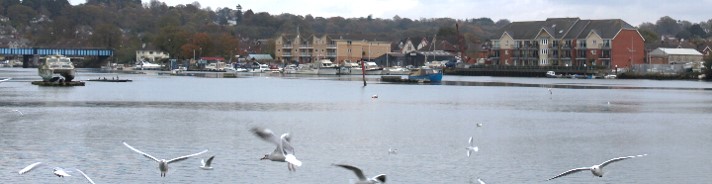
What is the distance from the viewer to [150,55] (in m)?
194

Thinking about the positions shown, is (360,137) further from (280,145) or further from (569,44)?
(569,44)

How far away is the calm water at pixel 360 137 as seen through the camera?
2678 cm

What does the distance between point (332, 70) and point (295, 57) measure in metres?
39.5

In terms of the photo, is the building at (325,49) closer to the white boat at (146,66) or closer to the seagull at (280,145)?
the white boat at (146,66)

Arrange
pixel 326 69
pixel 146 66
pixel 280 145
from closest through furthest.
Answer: pixel 280 145
pixel 326 69
pixel 146 66

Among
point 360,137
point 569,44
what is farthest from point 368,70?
point 360,137

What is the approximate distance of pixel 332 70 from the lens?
483 feet

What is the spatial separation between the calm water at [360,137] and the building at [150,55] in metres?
127

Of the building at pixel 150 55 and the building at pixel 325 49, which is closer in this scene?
the building at pixel 325 49

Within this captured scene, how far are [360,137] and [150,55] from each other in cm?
16152

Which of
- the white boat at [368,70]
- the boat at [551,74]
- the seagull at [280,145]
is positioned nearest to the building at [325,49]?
the white boat at [368,70]

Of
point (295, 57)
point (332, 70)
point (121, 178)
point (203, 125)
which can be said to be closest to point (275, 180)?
point (121, 178)

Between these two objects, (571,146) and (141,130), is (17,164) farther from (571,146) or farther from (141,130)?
(571,146)

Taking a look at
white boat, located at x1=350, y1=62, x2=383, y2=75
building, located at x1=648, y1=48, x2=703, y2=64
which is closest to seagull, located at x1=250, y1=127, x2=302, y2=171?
white boat, located at x1=350, y1=62, x2=383, y2=75
